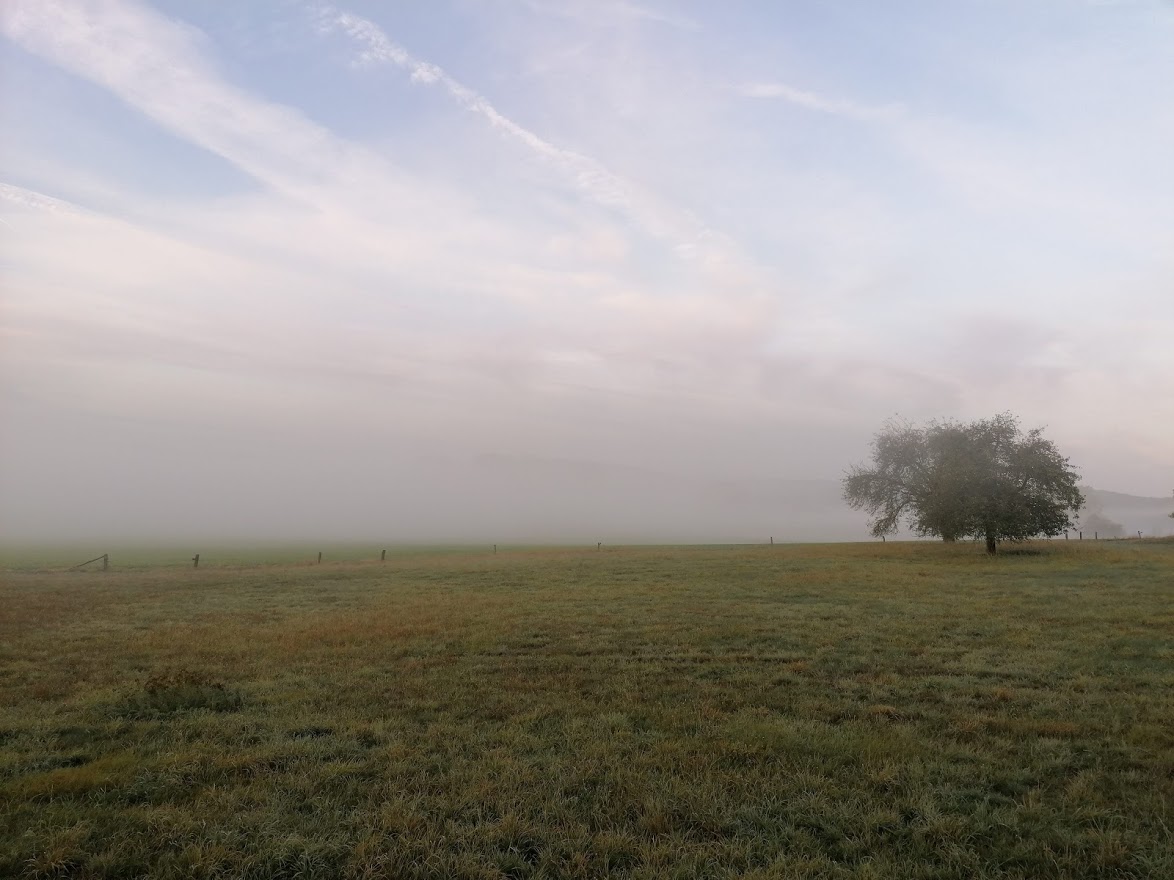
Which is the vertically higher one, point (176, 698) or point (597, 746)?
point (597, 746)

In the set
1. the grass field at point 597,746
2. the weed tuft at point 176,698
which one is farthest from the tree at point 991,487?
the weed tuft at point 176,698

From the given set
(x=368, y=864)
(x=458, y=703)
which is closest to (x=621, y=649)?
(x=458, y=703)

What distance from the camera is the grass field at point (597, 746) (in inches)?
242

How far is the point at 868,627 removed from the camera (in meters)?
18.5

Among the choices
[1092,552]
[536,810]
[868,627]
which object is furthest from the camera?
[1092,552]

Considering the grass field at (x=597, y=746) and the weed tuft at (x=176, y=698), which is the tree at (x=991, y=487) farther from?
the weed tuft at (x=176, y=698)

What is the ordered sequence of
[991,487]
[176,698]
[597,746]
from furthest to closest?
[991,487]
[176,698]
[597,746]

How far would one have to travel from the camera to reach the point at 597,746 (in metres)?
8.90

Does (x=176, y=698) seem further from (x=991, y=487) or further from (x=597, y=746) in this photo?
(x=991, y=487)

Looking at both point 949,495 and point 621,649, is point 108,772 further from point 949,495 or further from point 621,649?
point 949,495

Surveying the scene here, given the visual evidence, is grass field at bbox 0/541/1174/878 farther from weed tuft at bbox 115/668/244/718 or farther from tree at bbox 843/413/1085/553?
tree at bbox 843/413/1085/553

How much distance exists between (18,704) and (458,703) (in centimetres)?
827

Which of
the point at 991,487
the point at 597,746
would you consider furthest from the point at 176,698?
the point at 991,487

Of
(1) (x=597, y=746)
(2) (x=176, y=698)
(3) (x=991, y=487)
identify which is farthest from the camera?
(3) (x=991, y=487)
